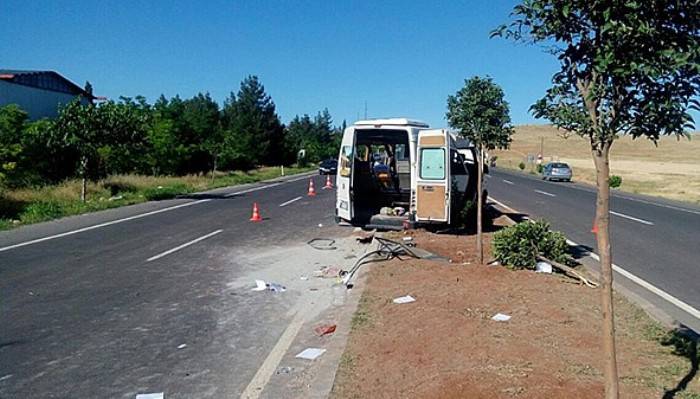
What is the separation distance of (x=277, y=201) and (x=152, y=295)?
16.3 metres

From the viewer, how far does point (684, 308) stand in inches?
296

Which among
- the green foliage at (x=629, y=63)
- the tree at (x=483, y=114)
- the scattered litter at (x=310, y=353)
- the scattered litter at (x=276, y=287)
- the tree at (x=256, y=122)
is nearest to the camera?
the green foliage at (x=629, y=63)

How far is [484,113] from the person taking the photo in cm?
1034

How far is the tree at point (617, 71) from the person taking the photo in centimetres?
331

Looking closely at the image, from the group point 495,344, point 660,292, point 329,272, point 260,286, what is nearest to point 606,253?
point 495,344

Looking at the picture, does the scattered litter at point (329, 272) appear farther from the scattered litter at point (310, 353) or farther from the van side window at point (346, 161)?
the scattered litter at point (310, 353)

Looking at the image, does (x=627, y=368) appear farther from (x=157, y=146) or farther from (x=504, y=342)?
(x=157, y=146)

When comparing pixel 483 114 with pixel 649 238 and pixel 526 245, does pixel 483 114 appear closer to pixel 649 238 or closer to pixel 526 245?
pixel 526 245

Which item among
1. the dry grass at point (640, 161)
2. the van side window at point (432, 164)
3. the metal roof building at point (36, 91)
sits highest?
the metal roof building at point (36, 91)

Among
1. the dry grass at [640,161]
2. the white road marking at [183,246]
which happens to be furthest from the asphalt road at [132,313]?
the dry grass at [640,161]

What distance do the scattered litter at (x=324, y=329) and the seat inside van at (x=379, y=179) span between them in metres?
8.02

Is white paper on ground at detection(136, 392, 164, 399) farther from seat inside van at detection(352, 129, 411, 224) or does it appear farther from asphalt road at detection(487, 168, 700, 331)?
seat inside van at detection(352, 129, 411, 224)

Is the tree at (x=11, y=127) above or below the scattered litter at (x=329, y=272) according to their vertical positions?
above

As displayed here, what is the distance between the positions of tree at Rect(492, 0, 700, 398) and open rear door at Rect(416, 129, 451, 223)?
8.38 metres
